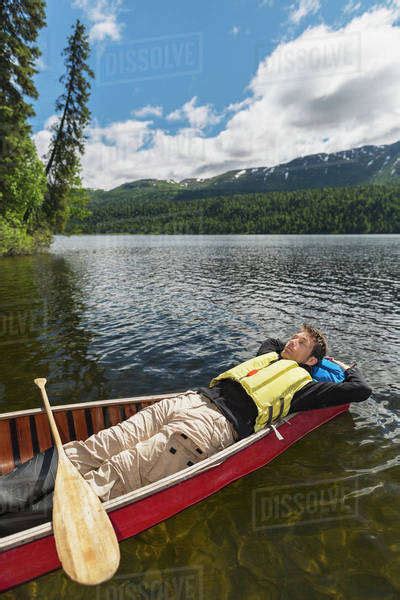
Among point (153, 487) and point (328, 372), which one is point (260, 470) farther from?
point (153, 487)

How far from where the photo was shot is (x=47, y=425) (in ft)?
22.4

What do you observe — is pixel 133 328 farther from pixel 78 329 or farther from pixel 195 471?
pixel 195 471

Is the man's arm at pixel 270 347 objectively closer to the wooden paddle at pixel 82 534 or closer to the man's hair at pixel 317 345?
the man's hair at pixel 317 345

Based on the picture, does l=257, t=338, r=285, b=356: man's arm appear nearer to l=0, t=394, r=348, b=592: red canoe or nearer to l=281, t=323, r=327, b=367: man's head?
l=281, t=323, r=327, b=367: man's head

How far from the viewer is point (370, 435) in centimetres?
829

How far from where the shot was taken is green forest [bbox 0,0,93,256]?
25141 millimetres

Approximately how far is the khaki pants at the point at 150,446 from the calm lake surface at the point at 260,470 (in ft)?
3.60

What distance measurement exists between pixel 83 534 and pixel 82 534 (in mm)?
17

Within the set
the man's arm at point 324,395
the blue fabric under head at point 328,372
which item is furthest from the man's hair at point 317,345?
the man's arm at point 324,395

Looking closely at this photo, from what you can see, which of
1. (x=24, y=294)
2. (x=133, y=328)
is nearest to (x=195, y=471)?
(x=133, y=328)

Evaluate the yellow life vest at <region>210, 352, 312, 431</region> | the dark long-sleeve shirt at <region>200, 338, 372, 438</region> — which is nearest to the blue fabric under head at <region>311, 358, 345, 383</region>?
the dark long-sleeve shirt at <region>200, 338, 372, 438</region>

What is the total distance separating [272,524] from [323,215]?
21222 centimetres

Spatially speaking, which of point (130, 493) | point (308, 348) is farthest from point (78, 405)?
point (308, 348)

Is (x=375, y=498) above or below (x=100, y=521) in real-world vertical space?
below
